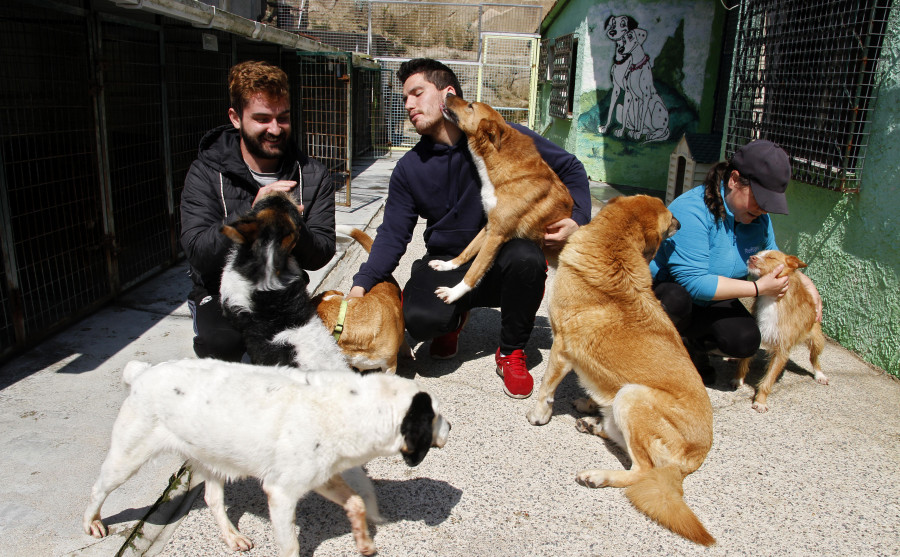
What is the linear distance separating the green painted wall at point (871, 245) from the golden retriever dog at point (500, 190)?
7.65 feet

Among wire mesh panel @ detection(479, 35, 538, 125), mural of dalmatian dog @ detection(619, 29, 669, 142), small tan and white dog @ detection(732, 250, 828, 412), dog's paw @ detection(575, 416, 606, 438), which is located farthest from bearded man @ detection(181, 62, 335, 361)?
wire mesh panel @ detection(479, 35, 538, 125)

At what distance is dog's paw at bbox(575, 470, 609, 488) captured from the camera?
2820mm

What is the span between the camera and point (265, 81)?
3.09 metres

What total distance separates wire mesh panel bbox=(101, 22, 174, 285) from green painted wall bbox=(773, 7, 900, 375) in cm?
584

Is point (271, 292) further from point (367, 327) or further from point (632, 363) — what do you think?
point (632, 363)

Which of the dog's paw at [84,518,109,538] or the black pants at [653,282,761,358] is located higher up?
the black pants at [653,282,761,358]

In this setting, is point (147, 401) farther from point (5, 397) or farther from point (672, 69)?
point (672, 69)

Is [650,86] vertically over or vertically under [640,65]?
under

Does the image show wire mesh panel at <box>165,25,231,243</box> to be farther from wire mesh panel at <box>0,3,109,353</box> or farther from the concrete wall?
the concrete wall

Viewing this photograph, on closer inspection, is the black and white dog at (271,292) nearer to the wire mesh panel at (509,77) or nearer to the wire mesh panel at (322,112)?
the wire mesh panel at (322,112)

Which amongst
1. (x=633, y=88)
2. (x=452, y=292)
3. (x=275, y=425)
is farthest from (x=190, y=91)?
(x=633, y=88)

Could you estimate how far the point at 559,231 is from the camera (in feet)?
12.8

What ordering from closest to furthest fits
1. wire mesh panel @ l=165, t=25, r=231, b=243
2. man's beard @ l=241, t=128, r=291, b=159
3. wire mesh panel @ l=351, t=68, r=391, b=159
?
man's beard @ l=241, t=128, r=291, b=159 → wire mesh panel @ l=165, t=25, r=231, b=243 → wire mesh panel @ l=351, t=68, r=391, b=159

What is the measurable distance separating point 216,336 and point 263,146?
106 cm
